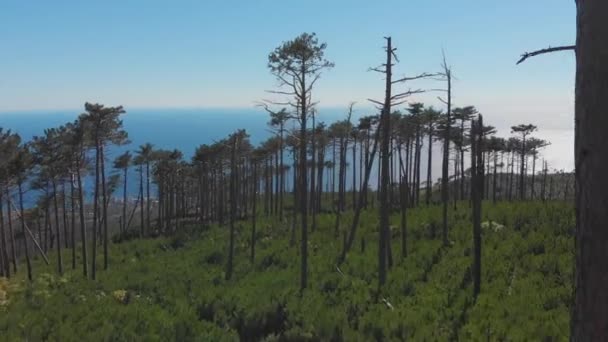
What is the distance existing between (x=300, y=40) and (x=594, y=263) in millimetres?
17764

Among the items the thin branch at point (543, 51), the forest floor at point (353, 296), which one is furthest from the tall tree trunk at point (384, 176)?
the thin branch at point (543, 51)

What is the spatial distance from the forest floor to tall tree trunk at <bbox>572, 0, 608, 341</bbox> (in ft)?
28.8

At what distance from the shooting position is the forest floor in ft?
41.0

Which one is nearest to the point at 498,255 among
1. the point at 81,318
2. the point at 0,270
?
the point at 81,318

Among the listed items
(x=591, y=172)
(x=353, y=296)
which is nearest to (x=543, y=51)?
(x=591, y=172)

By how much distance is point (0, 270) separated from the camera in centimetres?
3578

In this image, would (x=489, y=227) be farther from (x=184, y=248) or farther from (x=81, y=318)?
(x=184, y=248)

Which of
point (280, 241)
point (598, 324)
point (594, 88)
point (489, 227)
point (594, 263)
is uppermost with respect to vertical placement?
point (594, 88)

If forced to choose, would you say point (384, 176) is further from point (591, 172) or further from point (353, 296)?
point (591, 172)

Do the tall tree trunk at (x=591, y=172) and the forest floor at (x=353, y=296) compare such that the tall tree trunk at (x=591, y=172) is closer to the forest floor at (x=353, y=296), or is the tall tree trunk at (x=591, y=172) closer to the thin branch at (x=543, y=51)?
the thin branch at (x=543, y=51)

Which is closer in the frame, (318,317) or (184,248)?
(318,317)

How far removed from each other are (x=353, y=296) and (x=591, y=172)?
1414 cm

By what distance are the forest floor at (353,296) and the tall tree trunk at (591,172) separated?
28.8 feet

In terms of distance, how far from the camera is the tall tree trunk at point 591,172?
247 centimetres
